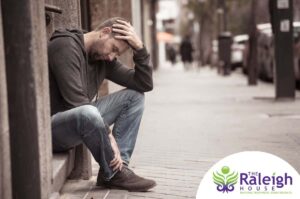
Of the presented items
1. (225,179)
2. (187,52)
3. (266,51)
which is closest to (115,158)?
(225,179)

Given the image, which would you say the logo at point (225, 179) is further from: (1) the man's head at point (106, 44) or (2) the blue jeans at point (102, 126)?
(1) the man's head at point (106, 44)

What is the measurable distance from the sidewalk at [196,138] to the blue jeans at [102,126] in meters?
0.34

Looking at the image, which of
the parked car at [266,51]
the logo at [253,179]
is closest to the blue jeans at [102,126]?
the logo at [253,179]

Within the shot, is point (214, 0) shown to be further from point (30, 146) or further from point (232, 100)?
point (30, 146)

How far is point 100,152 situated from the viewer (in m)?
4.44

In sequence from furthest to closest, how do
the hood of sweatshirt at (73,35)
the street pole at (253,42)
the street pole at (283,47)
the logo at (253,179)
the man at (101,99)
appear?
the street pole at (253,42)
the street pole at (283,47)
the hood of sweatshirt at (73,35)
the man at (101,99)
the logo at (253,179)

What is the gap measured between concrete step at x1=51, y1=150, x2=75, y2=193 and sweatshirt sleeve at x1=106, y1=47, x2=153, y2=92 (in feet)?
2.09

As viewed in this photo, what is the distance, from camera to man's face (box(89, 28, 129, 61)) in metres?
4.54

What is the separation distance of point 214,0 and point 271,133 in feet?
115

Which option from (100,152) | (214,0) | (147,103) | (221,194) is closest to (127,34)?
(100,152)

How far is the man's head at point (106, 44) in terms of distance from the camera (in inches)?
179

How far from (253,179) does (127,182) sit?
4.69 ft

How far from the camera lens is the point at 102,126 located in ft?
14.2

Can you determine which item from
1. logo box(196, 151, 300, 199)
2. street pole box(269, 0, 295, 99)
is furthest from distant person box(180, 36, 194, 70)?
logo box(196, 151, 300, 199)
